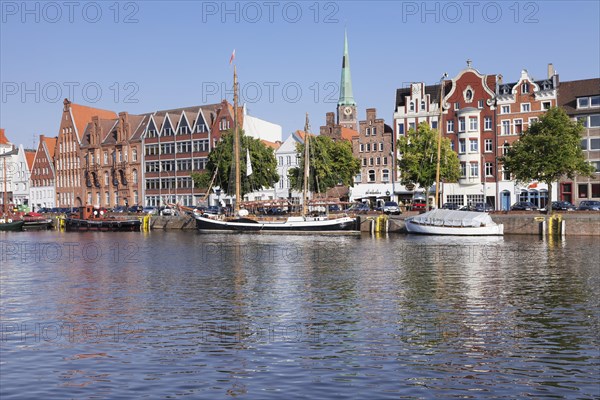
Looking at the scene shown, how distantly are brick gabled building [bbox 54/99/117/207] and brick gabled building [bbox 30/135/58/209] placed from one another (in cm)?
253

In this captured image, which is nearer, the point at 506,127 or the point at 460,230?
the point at 460,230

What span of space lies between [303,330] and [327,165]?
82795 mm

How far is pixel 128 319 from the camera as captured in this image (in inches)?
1125

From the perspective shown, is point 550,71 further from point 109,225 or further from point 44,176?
point 44,176

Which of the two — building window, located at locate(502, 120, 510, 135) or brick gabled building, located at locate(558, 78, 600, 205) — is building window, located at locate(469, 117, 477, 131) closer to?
building window, located at locate(502, 120, 510, 135)

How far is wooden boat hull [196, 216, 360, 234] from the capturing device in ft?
295

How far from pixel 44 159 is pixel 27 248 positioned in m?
117

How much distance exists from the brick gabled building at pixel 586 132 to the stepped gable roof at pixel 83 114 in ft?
360

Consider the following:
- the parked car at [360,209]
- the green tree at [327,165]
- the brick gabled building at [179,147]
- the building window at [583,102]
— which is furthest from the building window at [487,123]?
the brick gabled building at [179,147]

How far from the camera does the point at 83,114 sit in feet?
573

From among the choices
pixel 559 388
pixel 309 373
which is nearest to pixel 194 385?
pixel 309 373

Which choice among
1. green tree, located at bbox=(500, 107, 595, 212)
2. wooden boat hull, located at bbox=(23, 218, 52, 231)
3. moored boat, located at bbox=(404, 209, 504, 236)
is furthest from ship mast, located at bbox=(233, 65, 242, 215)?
wooden boat hull, located at bbox=(23, 218, 52, 231)

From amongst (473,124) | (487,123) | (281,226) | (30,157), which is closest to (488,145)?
(487,123)

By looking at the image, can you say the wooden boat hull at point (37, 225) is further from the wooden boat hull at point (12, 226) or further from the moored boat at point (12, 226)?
the wooden boat hull at point (12, 226)
